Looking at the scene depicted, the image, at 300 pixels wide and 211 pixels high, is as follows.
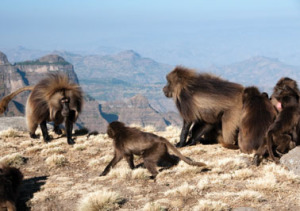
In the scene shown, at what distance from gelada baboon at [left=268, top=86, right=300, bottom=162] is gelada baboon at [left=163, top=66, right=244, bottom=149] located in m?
1.38

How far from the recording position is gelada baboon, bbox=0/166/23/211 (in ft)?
19.3

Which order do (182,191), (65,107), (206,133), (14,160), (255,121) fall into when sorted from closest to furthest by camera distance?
(182,191)
(255,121)
(14,160)
(206,133)
(65,107)

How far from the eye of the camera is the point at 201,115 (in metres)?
8.85

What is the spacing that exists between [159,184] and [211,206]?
1692mm

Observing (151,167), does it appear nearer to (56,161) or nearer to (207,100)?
(207,100)

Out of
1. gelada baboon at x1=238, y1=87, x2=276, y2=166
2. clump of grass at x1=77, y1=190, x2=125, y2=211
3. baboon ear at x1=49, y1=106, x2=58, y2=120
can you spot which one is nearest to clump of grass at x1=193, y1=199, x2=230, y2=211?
clump of grass at x1=77, y1=190, x2=125, y2=211

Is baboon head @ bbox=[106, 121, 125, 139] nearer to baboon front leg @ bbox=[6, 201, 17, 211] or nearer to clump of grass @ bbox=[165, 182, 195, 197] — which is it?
clump of grass @ bbox=[165, 182, 195, 197]

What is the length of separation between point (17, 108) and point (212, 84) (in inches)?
6389

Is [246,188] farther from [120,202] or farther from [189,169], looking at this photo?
[120,202]

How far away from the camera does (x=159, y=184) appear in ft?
22.4

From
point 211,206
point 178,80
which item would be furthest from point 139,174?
point 178,80

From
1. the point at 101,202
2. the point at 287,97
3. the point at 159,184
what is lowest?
the point at 159,184

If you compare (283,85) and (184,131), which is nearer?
(283,85)

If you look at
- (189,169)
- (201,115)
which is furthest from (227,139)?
(189,169)
